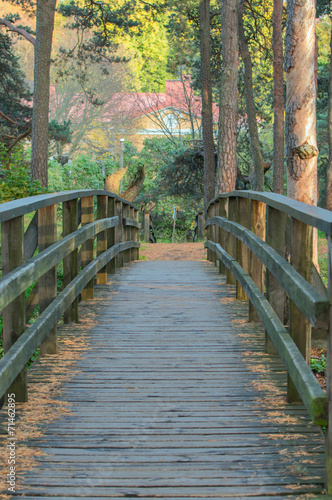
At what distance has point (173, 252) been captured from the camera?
1700cm

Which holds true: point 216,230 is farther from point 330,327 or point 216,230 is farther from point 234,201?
point 330,327

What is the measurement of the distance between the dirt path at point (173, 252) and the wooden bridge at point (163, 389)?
10.1 metres

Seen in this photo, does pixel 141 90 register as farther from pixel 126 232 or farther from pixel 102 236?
pixel 102 236

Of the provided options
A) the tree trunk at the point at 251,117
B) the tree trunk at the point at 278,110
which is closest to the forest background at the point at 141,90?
the tree trunk at the point at 251,117

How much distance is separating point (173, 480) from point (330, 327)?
102 centimetres

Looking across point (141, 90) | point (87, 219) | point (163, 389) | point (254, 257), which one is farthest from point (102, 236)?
point (141, 90)

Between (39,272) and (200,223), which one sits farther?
(200,223)

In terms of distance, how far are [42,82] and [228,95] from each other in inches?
→ 181

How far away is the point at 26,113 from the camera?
22.5m

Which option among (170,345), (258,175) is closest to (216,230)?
(170,345)

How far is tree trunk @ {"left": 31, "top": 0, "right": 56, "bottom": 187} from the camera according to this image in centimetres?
1439

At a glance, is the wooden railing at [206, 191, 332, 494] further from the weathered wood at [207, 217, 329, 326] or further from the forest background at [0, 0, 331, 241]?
the forest background at [0, 0, 331, 241]

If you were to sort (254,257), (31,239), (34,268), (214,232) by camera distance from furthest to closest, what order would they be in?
(214,232), (31,239), (254,257), (34,268)

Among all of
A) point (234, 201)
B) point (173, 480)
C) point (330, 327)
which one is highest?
point (234, 201)
